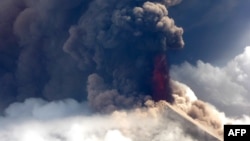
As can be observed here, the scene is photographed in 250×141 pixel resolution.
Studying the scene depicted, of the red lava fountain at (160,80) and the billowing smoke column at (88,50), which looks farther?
the red lava fountain at (160,80)

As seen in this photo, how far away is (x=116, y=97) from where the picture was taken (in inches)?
2248

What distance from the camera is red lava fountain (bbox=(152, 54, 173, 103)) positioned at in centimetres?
5862

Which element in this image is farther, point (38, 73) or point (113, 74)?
point (38, 73)

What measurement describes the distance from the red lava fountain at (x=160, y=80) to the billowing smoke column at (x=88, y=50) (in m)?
0.13

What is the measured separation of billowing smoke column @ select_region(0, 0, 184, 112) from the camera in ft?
185

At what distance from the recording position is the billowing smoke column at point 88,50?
56.2m

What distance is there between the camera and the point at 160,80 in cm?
5897

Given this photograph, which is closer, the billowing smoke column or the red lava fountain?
the billowing smoke column

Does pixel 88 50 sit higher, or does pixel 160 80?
pixel 88 50

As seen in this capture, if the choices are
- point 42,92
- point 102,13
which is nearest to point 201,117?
point 102,13

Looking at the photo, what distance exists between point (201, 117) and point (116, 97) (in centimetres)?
1147

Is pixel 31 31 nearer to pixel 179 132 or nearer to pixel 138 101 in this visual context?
pixel 138 101

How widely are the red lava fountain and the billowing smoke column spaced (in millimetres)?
125

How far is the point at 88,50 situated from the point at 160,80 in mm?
9925
